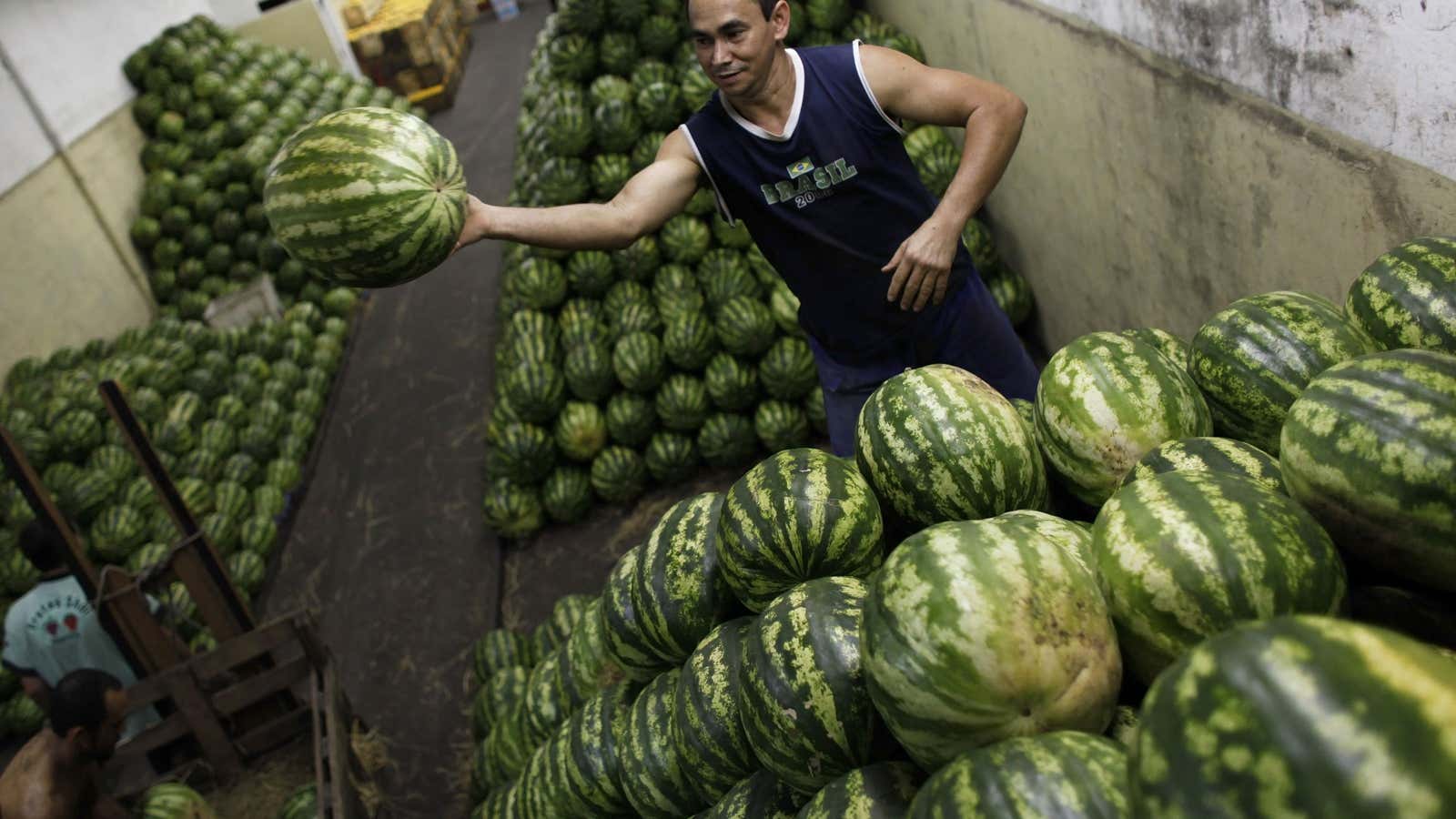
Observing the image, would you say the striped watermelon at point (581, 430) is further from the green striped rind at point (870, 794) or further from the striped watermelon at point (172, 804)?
the green striped rind at point (870, 794)

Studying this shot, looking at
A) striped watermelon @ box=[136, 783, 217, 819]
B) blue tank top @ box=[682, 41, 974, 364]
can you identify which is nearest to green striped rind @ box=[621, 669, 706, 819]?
blue tank top @ box=[682, 41, 974, 364]

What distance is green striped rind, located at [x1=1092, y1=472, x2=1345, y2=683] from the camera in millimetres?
1115

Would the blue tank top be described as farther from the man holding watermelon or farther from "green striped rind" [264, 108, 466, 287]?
"green striped rind" [264, 108, 466, 287]

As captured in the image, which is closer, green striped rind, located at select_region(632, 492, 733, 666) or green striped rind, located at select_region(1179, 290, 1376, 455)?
green striped rind, located at select_region(1179, 290, 1376, 455)

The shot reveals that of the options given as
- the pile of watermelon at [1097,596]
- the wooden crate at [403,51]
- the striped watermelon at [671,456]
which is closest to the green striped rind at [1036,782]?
the pile of watermelon at [1097,596]

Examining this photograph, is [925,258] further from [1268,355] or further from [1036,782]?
[1036,782]

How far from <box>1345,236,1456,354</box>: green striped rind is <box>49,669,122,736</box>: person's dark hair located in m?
4.41

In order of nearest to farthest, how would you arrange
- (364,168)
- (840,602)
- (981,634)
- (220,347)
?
(981,634) < (840,602) < (364,168) < (220,347)

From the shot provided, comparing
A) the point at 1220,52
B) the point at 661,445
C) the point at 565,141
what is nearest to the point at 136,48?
the point at 565,141

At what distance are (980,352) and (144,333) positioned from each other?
7387 millimetres

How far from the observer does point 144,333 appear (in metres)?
7.73

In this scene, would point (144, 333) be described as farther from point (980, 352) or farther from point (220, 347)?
point (980, 352)

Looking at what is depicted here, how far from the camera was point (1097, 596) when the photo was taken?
3.98ft

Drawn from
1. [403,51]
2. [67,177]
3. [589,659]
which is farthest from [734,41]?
[403,51]
